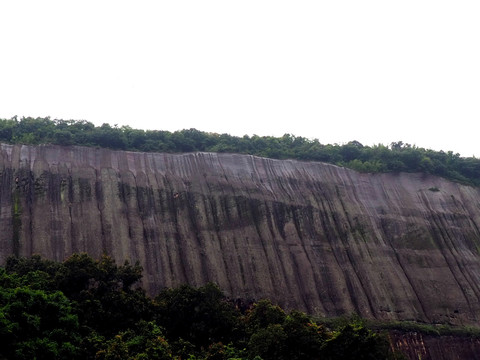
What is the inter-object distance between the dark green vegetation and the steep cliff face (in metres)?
6.74

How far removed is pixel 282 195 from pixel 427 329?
13.1 meters

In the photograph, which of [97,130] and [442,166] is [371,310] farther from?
[97,130]

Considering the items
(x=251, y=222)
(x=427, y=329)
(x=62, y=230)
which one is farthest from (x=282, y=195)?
(x=62, y=230)

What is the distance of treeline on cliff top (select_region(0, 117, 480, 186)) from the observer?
1339 inches

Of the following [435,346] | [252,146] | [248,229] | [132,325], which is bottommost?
[435,346]

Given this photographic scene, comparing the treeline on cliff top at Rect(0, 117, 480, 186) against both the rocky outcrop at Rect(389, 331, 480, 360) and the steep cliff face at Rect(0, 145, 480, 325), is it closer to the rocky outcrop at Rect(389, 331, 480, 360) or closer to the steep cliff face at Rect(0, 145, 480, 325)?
the steep cliff face at Rect(0, 145, 480, 325)

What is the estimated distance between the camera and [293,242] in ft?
107

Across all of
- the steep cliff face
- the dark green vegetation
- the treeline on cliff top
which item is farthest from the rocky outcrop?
the treeline on cliff top

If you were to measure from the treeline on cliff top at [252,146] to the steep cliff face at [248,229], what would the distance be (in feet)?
5.19

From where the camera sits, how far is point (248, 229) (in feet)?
106

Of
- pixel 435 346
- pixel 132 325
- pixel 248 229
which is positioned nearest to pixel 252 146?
pixel 248 229

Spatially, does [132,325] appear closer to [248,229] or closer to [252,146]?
[248,229]

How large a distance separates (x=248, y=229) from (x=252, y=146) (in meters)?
10.7

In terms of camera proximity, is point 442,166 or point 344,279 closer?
point 344,279
